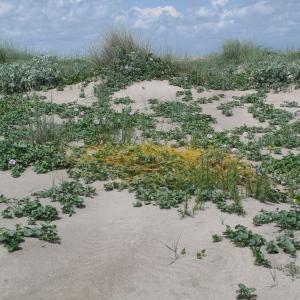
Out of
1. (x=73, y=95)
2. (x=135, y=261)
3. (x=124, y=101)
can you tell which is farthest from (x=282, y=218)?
(x=73, y=95)

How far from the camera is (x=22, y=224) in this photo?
524 cm

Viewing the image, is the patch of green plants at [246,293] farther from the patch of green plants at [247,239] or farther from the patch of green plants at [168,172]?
the patch of green plants at [168,172]

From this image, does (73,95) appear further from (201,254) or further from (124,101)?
(201,254)

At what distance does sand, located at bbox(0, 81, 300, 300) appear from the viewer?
4.16 metres

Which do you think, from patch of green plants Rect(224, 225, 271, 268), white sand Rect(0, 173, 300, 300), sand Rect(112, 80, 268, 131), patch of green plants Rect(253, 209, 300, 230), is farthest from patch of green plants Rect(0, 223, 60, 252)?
sand Rect(112, 80, 268, 131)

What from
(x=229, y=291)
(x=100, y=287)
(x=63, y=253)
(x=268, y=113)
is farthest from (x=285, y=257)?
(x=268, y=113)

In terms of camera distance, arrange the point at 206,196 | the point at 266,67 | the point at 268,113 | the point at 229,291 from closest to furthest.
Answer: the point at 229,291, the point at 206,196, the point at 268,113, the point at 266,67

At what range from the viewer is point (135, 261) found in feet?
15.1

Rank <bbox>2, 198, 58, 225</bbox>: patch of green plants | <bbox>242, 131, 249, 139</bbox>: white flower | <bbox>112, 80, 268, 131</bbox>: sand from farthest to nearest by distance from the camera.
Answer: <bbox>112, 80, 268, 131</bbox>: sand < <bbox>242, 131, 249, 139</bbox>: white flower < <bbox>2, 198, 58, 225</bbox>: patch of green plants

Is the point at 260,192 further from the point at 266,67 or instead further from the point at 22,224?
the point at 266,67

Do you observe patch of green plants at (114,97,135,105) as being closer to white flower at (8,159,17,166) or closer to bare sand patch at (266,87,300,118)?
bare sand patch at (266,87,300,118)

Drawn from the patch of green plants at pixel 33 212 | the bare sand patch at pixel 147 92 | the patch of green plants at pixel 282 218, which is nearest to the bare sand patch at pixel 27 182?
the patch of green plants at pixel 33 212

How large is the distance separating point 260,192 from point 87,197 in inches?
74.2

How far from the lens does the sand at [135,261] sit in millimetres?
4164
